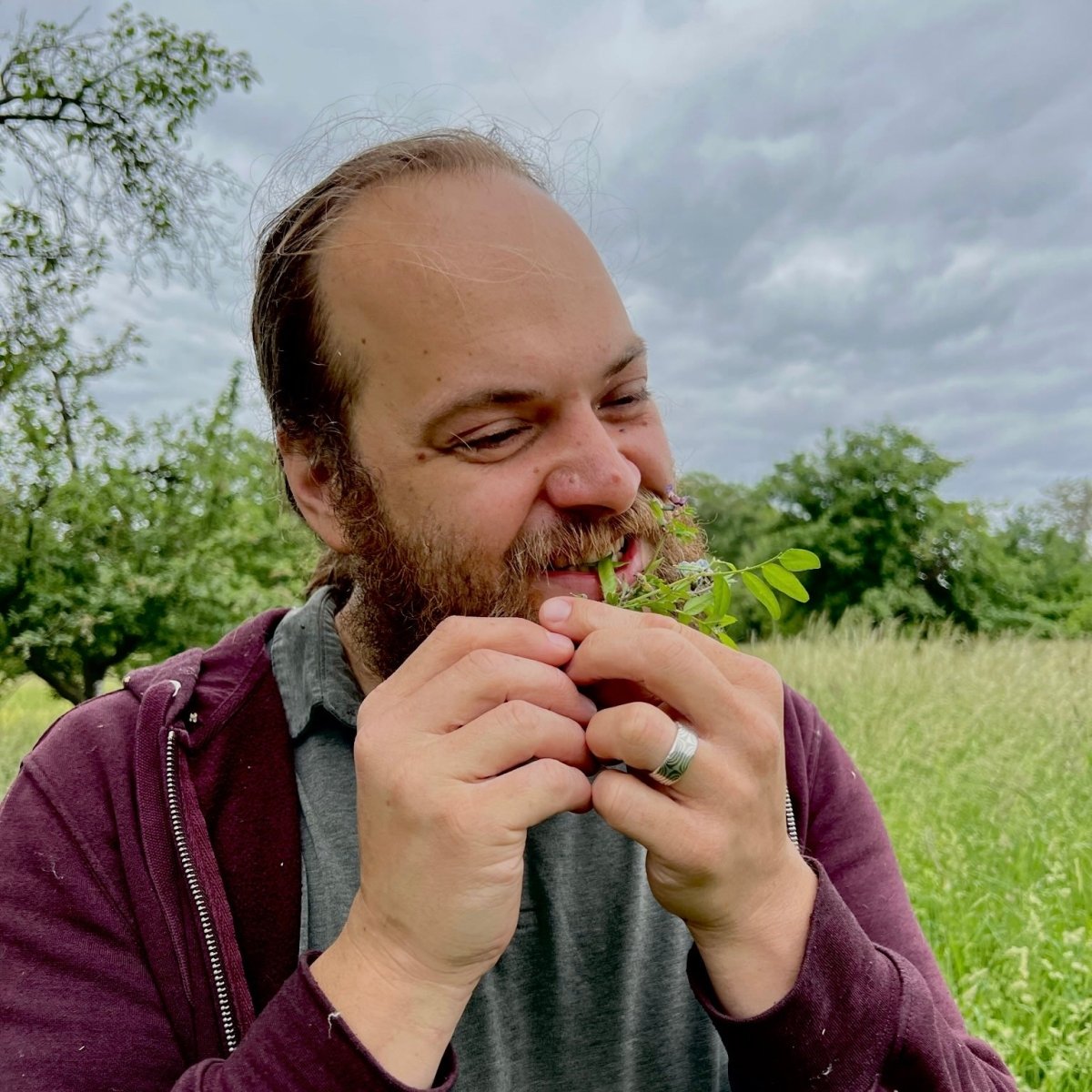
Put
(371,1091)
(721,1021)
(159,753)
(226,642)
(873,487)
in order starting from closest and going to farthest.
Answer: (371,1091)
(721,1021)
(159,753)
(226,642)
(873,487)

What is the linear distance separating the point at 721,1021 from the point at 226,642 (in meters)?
1.33

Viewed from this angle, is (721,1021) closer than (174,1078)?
Yes

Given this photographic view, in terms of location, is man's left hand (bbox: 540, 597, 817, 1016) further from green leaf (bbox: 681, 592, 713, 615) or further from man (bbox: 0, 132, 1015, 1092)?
green leaf (bbox: 681, 592, 713, 615)

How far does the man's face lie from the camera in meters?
1.79

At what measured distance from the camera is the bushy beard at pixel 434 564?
1771mm

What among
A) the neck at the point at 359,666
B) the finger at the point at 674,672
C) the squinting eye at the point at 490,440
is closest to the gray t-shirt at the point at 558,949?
the neck at the point at 359,666

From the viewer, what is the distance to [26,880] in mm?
1600

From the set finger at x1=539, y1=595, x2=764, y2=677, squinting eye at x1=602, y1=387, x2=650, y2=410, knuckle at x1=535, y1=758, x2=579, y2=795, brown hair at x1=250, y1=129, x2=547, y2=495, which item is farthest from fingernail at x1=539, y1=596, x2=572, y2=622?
brown hair at x1=250, y1=129, x2=547, y2=495

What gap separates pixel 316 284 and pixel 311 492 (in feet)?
1.75

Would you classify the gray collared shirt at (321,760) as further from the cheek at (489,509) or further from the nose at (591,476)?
the nose at (591,476)

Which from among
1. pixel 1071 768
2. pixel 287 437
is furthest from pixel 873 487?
pixel 287 437

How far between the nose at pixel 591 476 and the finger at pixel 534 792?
60 cm

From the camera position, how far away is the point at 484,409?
5.96 feet

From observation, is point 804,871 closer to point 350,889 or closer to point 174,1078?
point 350,889
